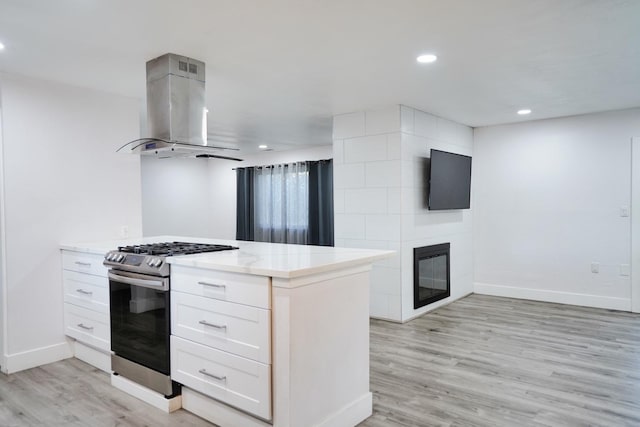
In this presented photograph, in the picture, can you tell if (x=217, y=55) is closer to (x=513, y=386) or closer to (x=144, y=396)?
(x=144, y=396)

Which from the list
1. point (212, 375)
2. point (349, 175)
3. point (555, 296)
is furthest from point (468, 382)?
point (555, 296)

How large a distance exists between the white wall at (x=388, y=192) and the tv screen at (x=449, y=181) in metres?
0.11

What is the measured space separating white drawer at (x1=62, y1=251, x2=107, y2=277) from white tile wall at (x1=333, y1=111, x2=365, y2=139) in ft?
9.51

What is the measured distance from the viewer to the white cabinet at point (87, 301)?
3.10m

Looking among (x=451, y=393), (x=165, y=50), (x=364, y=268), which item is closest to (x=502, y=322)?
(x=451, y=393)

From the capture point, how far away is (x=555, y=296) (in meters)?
5.30

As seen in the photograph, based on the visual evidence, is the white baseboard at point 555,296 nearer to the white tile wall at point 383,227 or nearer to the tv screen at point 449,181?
the tv screen at point 449,181

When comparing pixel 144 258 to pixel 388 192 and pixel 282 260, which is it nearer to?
pixel 282 260

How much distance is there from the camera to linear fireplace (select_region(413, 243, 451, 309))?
4695mm

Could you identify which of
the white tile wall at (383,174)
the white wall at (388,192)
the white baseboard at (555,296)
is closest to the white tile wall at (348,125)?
the white wall at (388,192)

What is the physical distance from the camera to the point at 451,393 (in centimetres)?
279

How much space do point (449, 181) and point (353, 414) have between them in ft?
11.3

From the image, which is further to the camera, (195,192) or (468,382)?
(195,192)

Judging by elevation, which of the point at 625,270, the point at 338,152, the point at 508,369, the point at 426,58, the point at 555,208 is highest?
the point at 426,58
